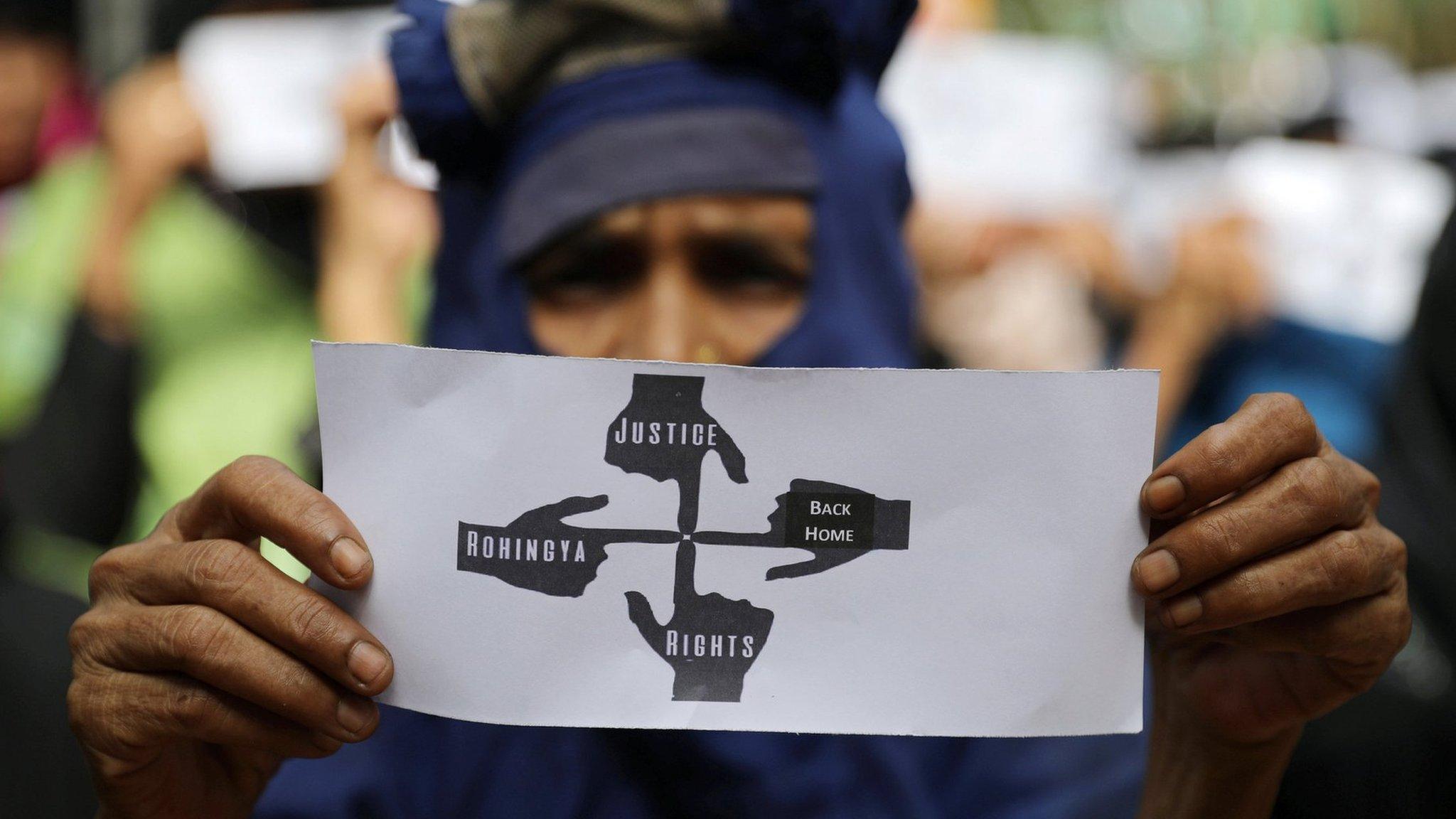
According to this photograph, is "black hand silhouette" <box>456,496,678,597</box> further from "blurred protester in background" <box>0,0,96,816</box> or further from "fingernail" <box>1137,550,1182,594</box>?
"blurred protester in background" <box>0,0,96,816</box>

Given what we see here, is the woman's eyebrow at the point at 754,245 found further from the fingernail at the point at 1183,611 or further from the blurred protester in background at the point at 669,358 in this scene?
the fingernail at the point at 1183,611

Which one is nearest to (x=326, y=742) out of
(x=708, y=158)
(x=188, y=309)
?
(x=708, y=158)

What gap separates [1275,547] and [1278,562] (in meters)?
0.01

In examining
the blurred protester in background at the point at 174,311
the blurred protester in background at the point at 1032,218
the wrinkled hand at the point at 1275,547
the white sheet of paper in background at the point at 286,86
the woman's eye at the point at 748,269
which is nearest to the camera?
the wrinkled hand at the point at 1275,547

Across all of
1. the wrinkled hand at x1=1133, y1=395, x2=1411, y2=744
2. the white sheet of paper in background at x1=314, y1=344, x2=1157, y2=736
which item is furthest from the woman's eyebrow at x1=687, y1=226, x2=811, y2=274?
the wrinkled hand at x1=1133, y1=395, x2=1411, y2=744

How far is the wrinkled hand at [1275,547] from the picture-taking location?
1014 mm

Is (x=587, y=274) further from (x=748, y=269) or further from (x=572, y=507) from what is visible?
(x=572, y=507)

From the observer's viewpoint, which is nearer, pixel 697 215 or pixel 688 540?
pixel 688 540

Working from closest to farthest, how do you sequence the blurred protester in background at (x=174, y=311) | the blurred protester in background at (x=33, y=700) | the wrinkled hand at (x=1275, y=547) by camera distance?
1. the wrinkled hand at (x=1275, y=547)
2. the blurred protester in background at (x=33, y=700)
3. the blurred protester in background at (x=174, y=311)

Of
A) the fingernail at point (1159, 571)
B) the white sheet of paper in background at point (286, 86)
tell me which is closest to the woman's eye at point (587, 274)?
the fingernail at point (1159, 571)

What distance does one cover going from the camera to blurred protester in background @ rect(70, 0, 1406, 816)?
1.03m

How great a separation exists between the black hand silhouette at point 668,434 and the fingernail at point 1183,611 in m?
0.38

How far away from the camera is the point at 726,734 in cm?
138

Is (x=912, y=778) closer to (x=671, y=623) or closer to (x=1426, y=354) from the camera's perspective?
(x=671, y=623)
